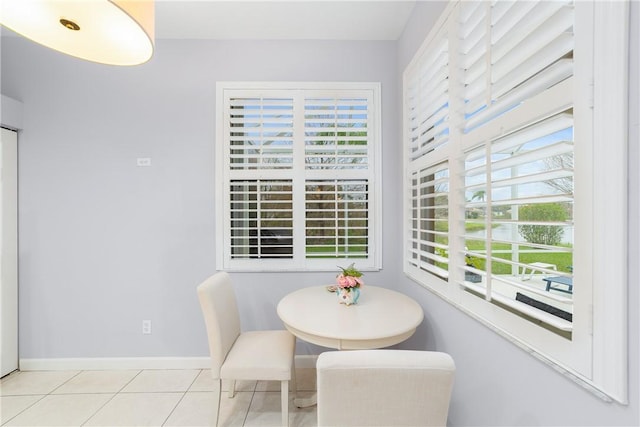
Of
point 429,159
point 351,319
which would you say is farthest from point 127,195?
point 429,159

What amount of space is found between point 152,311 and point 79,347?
26.4 inches

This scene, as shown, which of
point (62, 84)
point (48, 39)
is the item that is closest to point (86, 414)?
point (48, 39)

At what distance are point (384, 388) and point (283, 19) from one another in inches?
95.3

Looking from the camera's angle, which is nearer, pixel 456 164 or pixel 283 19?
pixel 456 164

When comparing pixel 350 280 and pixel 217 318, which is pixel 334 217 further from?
pixel 217 318

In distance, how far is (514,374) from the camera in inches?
41.4

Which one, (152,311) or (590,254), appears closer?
(590,254)

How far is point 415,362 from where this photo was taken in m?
0.87

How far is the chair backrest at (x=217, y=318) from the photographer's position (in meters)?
1.61

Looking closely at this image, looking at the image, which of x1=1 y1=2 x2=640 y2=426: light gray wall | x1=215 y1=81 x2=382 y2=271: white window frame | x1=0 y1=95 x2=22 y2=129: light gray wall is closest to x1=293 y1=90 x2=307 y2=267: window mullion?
x1=215 y1=81 x2=382 y2=271: white window frame

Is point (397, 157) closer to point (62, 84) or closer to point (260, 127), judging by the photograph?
point (260, 127)

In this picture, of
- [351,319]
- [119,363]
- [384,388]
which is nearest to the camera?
[384,388]

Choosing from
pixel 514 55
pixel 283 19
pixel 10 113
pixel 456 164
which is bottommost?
pixel 456 164

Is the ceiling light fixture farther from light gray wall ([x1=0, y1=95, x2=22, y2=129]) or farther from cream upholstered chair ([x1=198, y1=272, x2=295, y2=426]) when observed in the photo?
light gray wall ([x1=0, y1=95, x2=22, y2=129])
